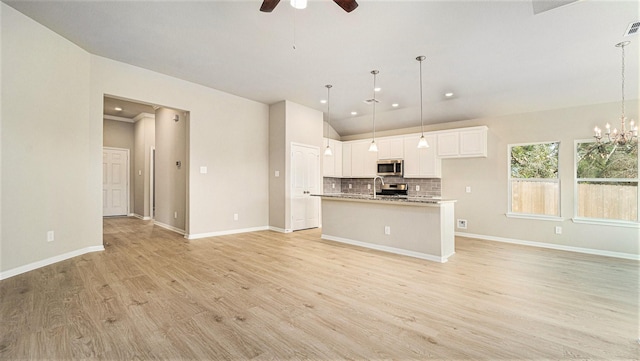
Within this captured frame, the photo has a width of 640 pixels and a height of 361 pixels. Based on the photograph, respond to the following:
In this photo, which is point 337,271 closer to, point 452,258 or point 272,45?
point 452,258

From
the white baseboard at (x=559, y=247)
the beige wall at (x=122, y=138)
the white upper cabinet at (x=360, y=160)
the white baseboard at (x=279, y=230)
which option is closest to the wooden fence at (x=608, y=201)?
the white baseboard at (x=559, y=247)

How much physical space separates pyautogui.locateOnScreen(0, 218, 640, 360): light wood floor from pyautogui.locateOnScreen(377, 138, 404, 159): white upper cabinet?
10.8ft

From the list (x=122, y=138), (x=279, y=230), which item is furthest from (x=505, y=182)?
(x=122, y=138)

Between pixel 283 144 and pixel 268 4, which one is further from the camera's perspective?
pixel 283 144

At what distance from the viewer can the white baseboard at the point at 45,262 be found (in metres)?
3.11

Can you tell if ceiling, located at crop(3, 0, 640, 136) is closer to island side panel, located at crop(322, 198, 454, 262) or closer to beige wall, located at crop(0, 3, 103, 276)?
beige wall, located at crop(0, 3, 103, 276)

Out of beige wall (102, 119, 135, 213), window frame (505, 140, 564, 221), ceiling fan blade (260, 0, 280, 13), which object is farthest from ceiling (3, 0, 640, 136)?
beige wall (102, 119, 135, 213)

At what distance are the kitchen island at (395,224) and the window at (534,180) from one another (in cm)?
229

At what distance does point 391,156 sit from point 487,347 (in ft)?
17.7

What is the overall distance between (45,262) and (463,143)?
287 inches

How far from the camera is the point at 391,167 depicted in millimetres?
6852

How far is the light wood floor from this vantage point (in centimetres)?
185

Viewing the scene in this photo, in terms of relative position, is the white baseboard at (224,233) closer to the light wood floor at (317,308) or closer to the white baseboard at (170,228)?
the white baseboard at (170,228)

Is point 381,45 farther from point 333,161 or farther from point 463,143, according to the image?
point 333,161
